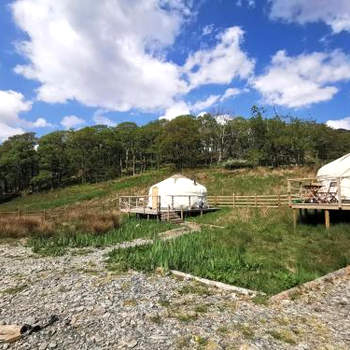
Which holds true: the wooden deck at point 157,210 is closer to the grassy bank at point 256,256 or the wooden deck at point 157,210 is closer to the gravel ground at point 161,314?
the grassy bank at point 256,256

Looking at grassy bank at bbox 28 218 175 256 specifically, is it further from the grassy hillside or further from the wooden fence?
the grassy hillside

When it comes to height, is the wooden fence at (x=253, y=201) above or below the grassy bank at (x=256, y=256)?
above

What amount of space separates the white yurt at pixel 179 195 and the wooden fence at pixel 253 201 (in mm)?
2123

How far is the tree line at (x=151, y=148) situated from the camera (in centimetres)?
4678

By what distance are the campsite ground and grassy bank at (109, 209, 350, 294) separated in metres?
0.03

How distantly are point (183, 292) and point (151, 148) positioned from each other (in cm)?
4851

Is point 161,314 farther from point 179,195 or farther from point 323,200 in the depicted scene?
point 179,195

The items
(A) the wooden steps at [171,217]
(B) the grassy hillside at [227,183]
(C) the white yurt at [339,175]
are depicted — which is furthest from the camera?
(B) the grassy hillside at [227,183]

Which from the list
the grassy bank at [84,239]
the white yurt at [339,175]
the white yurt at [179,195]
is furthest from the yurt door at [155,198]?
the white yurt at [339,175]

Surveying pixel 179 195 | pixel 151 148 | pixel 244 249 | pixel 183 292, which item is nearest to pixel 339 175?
pixel 244 249

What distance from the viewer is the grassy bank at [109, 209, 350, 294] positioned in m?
7.85

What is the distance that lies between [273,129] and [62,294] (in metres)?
43.3

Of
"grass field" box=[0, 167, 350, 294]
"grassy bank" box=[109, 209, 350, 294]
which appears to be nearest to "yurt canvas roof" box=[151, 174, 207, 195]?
"grass field" box=[0, 167, 350, 294]

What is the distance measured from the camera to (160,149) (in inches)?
2005
